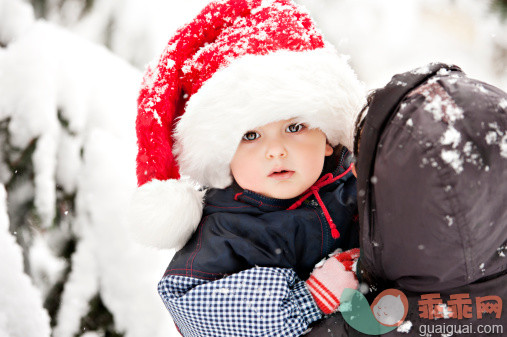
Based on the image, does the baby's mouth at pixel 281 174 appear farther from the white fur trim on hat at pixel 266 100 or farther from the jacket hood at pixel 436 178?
the jacket hood at pixel 436 178

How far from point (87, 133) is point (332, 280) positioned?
0.73 metres

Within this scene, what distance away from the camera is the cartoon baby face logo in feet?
2.31

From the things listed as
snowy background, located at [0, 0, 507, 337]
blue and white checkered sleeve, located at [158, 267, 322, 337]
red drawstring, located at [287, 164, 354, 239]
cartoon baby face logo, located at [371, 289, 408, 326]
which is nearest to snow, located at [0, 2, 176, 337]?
snowy background, located at [0, 0, 507, 337]

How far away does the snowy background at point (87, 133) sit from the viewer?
1083 mm

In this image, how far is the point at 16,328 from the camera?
3.77 ft

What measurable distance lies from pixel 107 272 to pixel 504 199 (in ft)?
3.19

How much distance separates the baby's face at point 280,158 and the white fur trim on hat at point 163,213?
0.44 ft

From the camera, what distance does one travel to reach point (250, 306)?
31.6 inches

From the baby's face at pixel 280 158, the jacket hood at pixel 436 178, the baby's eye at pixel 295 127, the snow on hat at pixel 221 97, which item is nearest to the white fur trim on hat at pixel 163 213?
the snow on hat at pixel 221 97

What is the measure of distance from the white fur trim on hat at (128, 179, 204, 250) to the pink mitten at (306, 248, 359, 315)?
0.29 metres

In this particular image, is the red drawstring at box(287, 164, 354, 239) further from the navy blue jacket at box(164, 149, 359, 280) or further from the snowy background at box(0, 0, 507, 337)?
the snowy background at box(0, 0, 507, 337)

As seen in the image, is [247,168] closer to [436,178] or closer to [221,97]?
[221,97]

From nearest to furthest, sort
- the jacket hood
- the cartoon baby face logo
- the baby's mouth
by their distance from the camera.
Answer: the jacket hood, the cartoon baby face logo, the baby's mouth

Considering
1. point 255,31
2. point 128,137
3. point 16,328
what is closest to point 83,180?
point 128,137
